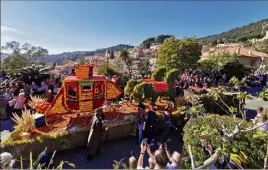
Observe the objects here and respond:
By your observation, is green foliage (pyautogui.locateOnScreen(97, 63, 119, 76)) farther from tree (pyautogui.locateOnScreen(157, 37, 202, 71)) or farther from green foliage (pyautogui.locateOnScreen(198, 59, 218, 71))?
green foliage (pyautogui.locateOnScreen(198, 59, 218, 71))

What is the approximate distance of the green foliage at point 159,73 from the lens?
8052 mm

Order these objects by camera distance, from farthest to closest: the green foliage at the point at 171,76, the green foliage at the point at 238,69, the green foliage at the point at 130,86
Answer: the green foliage at the point at 130,86 → the green foliage at the point at 171,76 → the green foliage at the point at 238,69

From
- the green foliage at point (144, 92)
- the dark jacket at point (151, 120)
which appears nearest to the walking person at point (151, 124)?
the dark jacket at point (151, 120)

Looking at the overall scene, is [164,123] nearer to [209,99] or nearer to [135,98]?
[135,98]

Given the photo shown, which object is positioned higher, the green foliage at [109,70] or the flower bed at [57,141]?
the green foliage at [109,70]

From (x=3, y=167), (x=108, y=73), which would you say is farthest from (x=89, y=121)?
(x=108, y=73)

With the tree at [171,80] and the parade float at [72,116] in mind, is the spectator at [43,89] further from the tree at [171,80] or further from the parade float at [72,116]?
the tree at [171,80]

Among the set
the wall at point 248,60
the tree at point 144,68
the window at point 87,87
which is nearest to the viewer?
the wall at point 248,60

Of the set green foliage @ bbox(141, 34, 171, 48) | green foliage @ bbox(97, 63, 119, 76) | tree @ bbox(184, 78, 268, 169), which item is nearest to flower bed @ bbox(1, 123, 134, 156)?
tree @ bbox(184, 78, 268, 169)

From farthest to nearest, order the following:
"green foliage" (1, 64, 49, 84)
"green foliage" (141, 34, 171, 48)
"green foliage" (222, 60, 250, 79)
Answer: "green foliage" (1, 64, 49, 84) < "green foliage" (222, 60, 250, 79) < "green foliage" (141, 34, 171, 48)

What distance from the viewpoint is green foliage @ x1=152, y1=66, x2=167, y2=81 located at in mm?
8052

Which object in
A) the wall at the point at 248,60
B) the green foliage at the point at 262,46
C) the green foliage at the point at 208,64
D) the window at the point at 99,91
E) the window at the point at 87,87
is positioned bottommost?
the window at the point at 99,91

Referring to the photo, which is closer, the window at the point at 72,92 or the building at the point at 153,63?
the window at the point at 72,92

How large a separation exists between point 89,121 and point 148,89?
1.91 metres
